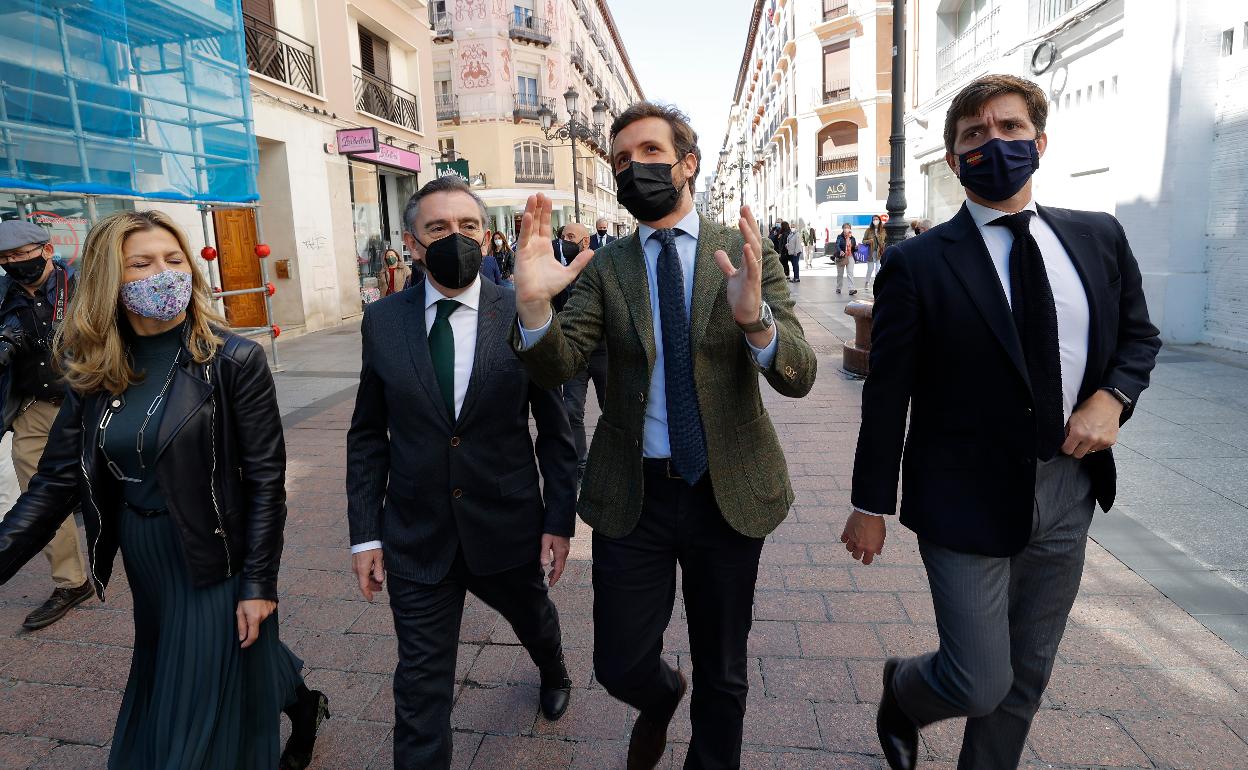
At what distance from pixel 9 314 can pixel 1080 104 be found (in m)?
12.8

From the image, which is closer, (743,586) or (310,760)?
(743,586)

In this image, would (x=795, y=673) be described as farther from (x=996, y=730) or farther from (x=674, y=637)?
(x=996, y=730)

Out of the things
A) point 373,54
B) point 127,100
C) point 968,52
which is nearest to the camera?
point 127,100

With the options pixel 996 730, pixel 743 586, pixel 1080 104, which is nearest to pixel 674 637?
pixel 743 586

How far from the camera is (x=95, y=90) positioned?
7.32 metres

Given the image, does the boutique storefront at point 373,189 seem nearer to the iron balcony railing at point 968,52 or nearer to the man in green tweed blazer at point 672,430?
the iron balcony railing at point 968,52

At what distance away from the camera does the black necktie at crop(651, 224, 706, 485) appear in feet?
6.87

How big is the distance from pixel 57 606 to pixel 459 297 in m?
2.97

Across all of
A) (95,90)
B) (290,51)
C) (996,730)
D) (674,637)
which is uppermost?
(290,51)

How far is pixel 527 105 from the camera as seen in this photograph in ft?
125

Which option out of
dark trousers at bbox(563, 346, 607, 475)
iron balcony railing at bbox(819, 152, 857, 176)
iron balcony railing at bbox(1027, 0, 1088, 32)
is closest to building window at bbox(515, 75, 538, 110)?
iron balcony railing at bbox(819, 152, 857, 176)

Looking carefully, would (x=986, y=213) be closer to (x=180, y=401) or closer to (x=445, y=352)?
(x=445, y=352)

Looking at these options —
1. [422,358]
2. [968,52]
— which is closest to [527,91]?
[968,52]

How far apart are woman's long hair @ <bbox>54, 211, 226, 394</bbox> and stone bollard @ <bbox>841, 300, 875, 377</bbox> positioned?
7258 millimetres
